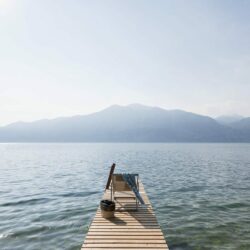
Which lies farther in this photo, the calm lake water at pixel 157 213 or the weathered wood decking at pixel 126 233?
the calm lake water at pixel 157 213

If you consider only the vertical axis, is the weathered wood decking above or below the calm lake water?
above

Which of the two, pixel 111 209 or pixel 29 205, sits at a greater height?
pixel 111 209

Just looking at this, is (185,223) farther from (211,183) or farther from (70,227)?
(211,183)

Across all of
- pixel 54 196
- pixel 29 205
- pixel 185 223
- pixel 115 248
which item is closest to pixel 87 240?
pixel 115 248

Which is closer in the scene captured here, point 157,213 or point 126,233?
point 126,233

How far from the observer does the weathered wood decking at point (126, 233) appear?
377 inches

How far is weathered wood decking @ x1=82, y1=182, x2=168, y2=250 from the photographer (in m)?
9.57

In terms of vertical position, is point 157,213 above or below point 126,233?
below

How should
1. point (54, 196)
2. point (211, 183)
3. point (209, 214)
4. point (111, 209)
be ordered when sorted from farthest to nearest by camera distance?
point (211, 183), point (54, 196), point (209, 214), point (111, 209)

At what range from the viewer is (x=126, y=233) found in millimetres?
10883

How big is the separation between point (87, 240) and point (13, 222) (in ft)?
30.1

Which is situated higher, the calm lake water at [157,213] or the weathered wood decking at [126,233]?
the weathered wood decking at [126,233]

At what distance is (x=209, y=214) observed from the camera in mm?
18375

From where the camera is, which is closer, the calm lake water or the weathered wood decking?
the weathered wood decking
